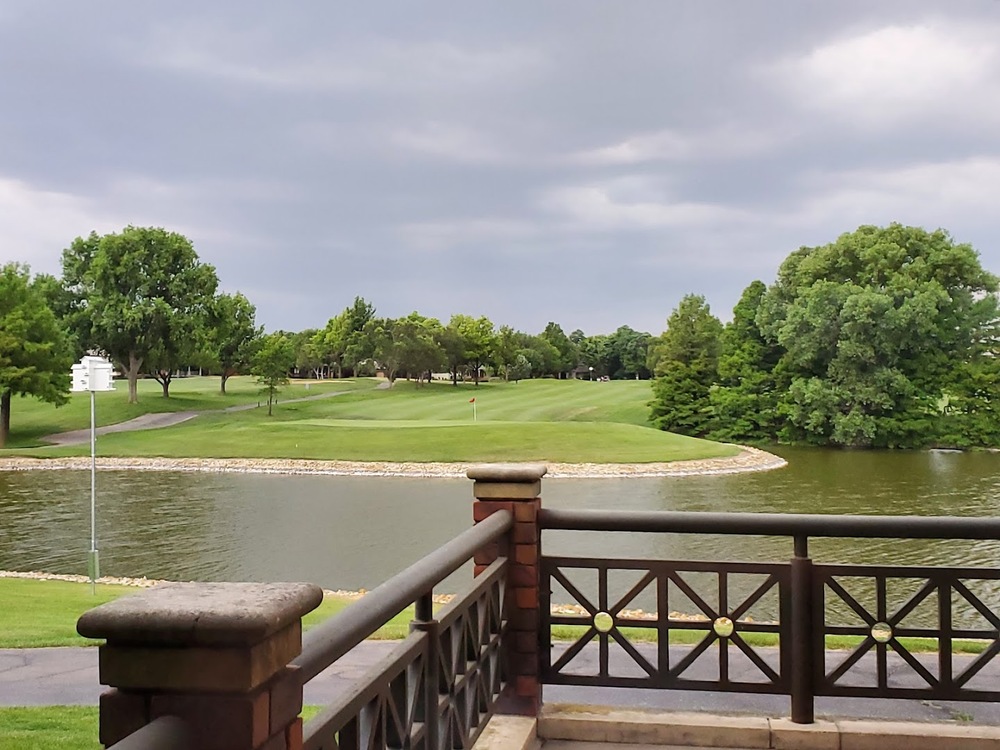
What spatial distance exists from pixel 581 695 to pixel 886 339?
3641 cm

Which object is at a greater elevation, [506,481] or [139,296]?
[139,296]

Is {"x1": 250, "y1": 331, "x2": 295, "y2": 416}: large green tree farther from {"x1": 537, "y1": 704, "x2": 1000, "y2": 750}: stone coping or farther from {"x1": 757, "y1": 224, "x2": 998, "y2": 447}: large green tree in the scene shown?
{"x1": 537, "y1": 704, "x2": 1000, "y2": 750}: stone coping

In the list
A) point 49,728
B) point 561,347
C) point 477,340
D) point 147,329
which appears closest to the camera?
point 49,728

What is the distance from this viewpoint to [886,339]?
120ft

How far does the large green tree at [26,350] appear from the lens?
33312 mm

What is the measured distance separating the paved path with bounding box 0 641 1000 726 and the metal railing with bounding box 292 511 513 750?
95cm

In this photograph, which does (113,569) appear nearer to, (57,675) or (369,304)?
(57,675)

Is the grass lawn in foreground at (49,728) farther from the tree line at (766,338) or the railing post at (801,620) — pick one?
the tree line at (766,338)

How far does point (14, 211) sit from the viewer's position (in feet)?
161

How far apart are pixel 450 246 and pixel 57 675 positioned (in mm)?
93250

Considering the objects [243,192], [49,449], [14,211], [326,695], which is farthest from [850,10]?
[243,192]

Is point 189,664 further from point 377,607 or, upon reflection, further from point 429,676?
point 429,676

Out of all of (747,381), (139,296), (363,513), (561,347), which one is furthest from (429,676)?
(561,347)

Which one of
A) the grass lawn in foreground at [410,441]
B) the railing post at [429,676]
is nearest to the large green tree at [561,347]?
the grass lawn in foreground at [410,441]
